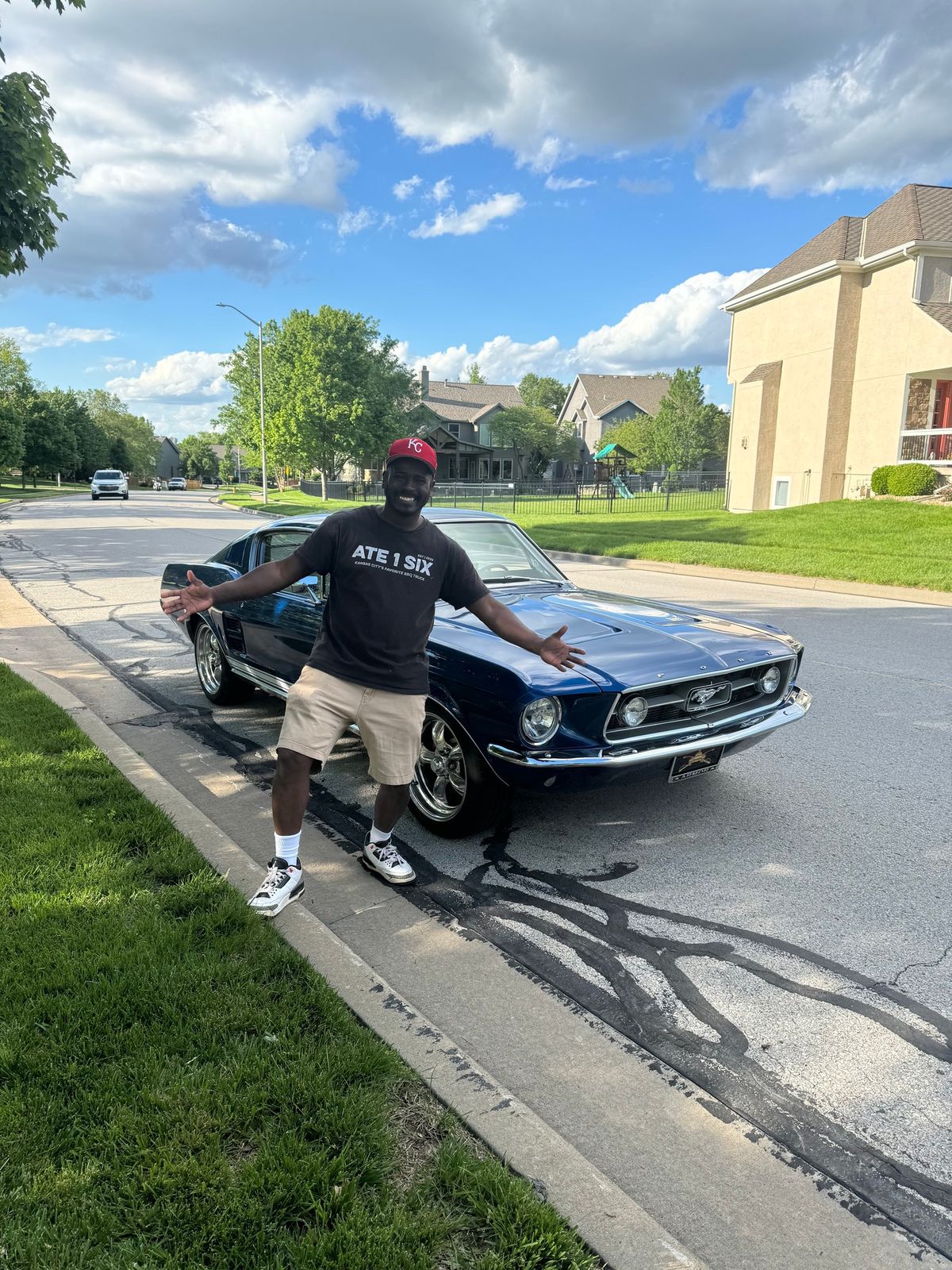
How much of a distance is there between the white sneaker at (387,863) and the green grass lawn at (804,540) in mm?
12272

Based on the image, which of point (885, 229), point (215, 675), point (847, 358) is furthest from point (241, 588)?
point (885, 229)

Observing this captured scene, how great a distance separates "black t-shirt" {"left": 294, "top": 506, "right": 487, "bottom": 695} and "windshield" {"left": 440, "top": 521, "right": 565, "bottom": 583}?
1.75 meters

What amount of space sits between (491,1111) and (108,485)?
170 ft

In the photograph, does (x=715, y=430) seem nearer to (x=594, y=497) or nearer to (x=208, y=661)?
(x=594, y=497)

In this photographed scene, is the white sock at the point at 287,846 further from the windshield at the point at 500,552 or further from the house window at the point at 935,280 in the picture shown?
the house window at the point at 935,280

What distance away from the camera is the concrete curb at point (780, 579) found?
43.0 ft

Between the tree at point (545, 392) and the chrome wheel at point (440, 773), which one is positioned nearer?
the chrome wheel at point (440, 773)

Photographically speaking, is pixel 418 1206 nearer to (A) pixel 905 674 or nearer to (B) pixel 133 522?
(A) pixel 905 674

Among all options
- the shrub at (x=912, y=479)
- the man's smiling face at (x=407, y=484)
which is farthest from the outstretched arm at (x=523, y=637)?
the shrub at (x=912, y=479)

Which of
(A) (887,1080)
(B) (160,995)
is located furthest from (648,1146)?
(B) (160,995)

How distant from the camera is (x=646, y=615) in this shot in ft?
15.6

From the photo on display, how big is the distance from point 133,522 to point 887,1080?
28124 millimetres

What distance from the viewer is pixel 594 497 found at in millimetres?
42781

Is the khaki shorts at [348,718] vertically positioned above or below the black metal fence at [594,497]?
below
